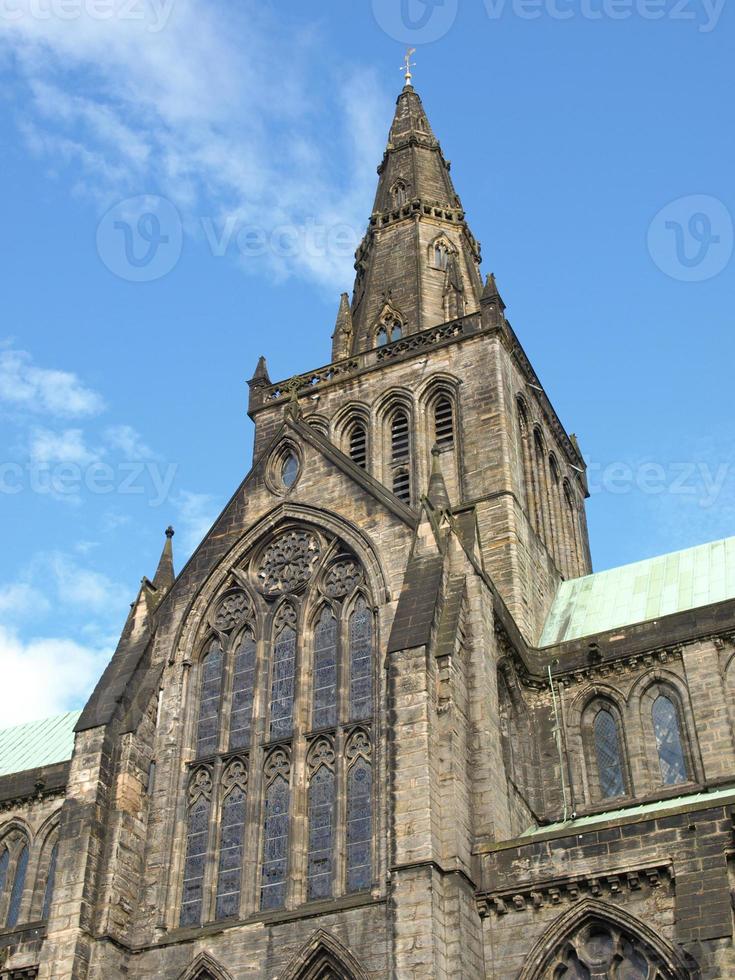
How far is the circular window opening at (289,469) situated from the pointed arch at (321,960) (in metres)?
10.3

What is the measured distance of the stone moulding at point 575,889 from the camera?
1912cm

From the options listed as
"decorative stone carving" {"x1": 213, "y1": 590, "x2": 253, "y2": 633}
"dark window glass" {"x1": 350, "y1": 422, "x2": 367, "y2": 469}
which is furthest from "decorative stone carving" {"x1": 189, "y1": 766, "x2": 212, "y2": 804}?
"dark window glass" {"x1": 350, "y1": 422, "x2": 367, "y2": 469}

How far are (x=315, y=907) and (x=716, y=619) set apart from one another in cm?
987

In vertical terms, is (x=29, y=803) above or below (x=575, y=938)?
above

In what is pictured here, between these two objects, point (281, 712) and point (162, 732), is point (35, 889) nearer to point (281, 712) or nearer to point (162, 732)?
point (162, 732)

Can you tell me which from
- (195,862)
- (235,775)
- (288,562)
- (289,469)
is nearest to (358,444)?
(289,469)

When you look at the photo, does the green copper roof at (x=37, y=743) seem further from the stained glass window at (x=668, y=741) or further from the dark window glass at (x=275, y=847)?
the stained glass window at (x=668, y=741)

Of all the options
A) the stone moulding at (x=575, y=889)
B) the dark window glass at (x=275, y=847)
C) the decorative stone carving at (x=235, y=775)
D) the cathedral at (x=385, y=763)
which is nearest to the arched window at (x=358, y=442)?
the cathedral at (x=385, y=763)

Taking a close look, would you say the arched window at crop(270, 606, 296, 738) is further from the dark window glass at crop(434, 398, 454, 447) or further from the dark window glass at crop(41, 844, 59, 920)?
the dark window glass at crop(434, 398, 454, 447)

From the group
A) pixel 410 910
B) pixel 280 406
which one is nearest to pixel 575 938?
pixel 410 910

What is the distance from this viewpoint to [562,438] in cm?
3991

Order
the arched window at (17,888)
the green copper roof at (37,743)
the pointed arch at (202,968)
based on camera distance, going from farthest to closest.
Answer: the green copper roof at (37,743) → the arched window at (17,888) → the pointed arch at (202,968)

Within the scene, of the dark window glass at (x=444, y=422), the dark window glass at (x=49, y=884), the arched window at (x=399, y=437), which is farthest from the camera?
the arched window at (x=399, y=437)

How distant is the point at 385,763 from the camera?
22281 mm
